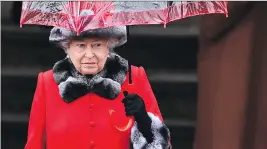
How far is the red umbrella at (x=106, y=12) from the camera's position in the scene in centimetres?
414

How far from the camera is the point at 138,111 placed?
4184 mm

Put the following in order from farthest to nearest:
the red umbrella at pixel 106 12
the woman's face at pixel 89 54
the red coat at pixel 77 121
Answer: the red coat at pixel 77 121
the woman's face at pixel 89 54
the red umbrella at pixel 106 12

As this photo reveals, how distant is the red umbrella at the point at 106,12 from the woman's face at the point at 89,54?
0.14m

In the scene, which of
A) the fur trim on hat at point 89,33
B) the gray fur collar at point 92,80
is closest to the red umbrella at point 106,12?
the fur trim on hat at point 89,33

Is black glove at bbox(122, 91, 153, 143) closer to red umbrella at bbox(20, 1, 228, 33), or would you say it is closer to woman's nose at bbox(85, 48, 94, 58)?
woman's nose at bbox(85, 48, 94, 58)

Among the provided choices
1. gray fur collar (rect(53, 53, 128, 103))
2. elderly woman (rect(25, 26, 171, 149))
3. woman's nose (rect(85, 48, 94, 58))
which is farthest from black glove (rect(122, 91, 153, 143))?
woman's nose (rect(85, 48, 94, 58))

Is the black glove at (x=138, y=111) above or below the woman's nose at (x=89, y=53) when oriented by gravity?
below

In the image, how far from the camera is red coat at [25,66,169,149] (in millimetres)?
4352

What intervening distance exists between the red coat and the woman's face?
0.58ft

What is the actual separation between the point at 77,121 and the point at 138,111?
1.18 ft

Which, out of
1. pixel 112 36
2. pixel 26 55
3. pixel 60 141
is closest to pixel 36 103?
pixel 60 141

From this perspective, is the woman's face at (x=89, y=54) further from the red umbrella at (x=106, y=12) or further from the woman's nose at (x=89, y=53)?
the red umbrella at (x=106, y=12)

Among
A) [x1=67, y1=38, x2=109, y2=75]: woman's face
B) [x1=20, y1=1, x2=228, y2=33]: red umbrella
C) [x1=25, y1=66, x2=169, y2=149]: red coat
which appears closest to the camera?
[x1=20, y1=1, x2=228, y2=33]: red umbrella

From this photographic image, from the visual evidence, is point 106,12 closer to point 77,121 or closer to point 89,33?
point 89,33
